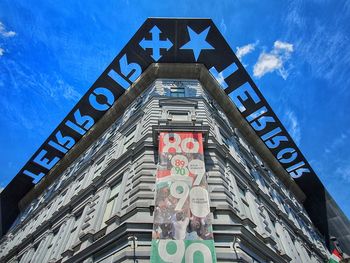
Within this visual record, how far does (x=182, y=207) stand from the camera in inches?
370

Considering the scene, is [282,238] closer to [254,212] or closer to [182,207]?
[254,212]

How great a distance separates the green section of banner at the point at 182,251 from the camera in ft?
25.9

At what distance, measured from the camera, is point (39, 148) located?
27.9 metres

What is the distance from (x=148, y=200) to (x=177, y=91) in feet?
34.9

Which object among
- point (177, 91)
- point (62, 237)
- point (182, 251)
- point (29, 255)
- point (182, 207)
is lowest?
point (182, 251)

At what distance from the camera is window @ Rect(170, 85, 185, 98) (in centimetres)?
1869

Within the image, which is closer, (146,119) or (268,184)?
(146,119)

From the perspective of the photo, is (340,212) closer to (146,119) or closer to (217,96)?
(217,96)

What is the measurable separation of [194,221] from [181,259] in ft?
4.55

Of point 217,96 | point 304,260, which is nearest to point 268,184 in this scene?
point 304,260

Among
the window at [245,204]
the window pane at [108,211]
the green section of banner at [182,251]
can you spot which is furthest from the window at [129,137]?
the green section of banner at [182,251]

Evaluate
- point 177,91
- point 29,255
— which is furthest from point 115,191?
point 177,91

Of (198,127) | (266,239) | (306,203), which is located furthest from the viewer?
(306,203)

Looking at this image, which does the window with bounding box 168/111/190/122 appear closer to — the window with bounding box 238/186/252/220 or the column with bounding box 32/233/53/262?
the window with bounding box 238/186/252/220
